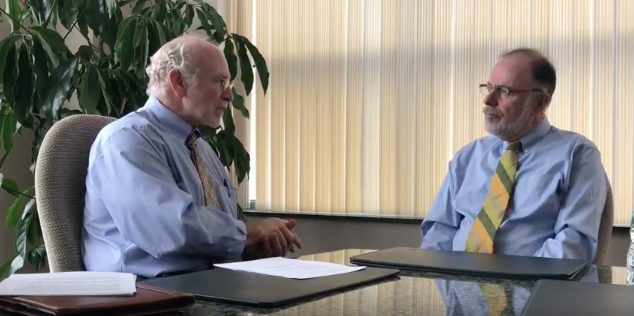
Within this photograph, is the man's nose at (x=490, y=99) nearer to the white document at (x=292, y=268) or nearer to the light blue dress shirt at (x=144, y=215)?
the light blue dress shirt at (x=144, y=215)

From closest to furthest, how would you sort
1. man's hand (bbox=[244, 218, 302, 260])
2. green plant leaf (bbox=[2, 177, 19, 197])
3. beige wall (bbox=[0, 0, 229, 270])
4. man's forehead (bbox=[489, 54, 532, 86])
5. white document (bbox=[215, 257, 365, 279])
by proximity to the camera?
white document (bbox=[215, 257, 365, 279]), man's hand (bbox=[244, 218, 302, 260]), man's forehead (bbox=[489, 54, 532, 86]), green plant leaf (bbox=[2, 177, 19, 197]), beige wall (bbox=[0, 0, 229, 270])

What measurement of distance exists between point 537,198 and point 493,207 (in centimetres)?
13

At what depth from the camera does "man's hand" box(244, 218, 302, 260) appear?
1.66 meters

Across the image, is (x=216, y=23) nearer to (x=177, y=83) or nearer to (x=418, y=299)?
(x=177, y=83)

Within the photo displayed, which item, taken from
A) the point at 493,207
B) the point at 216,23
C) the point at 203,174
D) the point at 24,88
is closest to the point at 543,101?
the point at 493,207

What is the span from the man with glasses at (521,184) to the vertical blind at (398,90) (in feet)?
1.98

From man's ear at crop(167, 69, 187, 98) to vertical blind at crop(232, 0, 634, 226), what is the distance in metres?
1.33

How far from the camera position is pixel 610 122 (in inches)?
105

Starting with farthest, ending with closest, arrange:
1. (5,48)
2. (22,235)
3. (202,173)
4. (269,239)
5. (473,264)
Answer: (22,235), (5,48), (202,173), (269,239), (473,264)

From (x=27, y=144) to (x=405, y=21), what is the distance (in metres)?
1.85

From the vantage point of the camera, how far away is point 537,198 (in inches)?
77.9

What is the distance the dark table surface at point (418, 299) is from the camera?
85 centimetres

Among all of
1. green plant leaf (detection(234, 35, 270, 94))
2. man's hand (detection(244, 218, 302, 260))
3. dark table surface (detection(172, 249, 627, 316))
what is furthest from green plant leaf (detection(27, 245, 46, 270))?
dark table surface (detection(172, 249, 627, 316))

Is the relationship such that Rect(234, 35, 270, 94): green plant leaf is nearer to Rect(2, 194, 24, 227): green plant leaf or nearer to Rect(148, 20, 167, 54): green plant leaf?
Rect(148, 20, 167, 54): green plant leaf
